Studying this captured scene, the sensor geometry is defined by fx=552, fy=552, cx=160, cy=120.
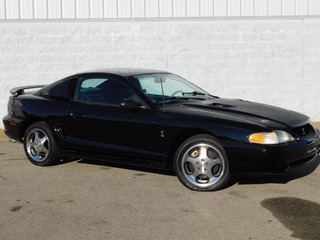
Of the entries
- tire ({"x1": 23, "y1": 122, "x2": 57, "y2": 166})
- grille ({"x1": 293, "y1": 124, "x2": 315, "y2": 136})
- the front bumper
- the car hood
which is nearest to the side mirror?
the car hood

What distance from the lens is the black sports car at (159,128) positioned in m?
6.19

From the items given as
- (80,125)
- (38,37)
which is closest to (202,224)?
(80,125)

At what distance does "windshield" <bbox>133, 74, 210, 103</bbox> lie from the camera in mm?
7061

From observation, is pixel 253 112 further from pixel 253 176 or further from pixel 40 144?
pixel 40 144

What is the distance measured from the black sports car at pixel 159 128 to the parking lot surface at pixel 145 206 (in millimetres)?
307

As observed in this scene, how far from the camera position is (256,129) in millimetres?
6137

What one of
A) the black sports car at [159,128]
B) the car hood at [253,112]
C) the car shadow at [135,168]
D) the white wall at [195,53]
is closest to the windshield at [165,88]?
the black sports car at [159,128]

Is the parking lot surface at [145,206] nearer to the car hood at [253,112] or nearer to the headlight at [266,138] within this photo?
the headlight at [266,138]

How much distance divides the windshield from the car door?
199 millimetres

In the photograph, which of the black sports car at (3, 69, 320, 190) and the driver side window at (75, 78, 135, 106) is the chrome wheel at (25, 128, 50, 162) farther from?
the driver side window at (75, 78, 135, 106)

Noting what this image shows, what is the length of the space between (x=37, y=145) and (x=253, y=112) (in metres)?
3.11

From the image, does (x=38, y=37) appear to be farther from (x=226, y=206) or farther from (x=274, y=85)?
(x=226, y=206)

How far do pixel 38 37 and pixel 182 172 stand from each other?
6803 millimetres

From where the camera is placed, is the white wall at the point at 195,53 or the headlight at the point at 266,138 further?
the white wall at the point at 195,53
